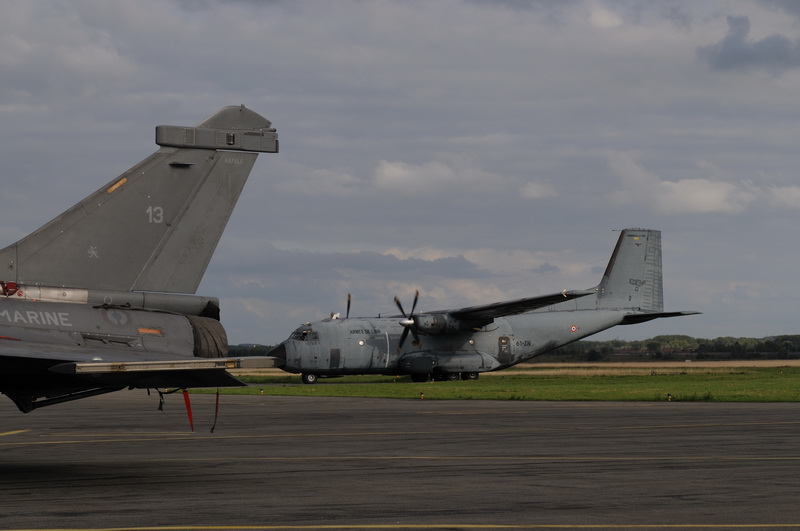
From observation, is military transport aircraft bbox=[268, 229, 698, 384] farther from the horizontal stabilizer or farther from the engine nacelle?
the horizontal stabilizer

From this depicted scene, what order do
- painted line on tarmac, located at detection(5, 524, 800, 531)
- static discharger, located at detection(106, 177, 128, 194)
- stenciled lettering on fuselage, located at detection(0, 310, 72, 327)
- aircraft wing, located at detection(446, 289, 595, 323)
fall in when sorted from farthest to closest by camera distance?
1. aircraft wing, located at detection(446, 289, 595, 323)
2. static discharger, located at detection(106, 177, 128, 194)
3. stenciled lettering on fuselage, located at detection(0, 310, 72, 327)
4. painted line on tarmac, located at detection(5, 524, 800, 531)

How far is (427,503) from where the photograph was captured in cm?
1136

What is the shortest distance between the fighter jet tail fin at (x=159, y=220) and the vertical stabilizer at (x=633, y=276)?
42.6 m

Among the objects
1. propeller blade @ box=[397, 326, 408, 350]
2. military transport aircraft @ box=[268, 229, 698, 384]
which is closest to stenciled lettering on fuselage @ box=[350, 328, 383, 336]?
military transport aircraft @ box=[268, 229, 698, 384]

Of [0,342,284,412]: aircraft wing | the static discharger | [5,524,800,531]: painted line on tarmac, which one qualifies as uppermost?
the static discharger

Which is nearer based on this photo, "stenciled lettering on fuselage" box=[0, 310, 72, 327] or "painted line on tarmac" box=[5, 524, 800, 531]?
"painted line on tarmac" box=[5, 524, 800, 531]

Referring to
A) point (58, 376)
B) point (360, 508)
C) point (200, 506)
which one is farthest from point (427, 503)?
point (58, 376)

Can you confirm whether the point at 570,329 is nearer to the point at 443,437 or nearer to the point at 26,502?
the point at 443,437

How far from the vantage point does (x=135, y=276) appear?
46.6 ft

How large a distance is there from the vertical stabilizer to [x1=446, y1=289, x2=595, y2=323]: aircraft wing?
23.0 ft

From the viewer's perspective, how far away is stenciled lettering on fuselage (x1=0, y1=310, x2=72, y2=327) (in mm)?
13070

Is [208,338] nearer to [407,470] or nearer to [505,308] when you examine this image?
[407,470]

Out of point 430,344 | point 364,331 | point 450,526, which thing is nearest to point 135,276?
point 450,526

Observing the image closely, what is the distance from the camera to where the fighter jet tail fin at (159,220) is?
13.8 m
